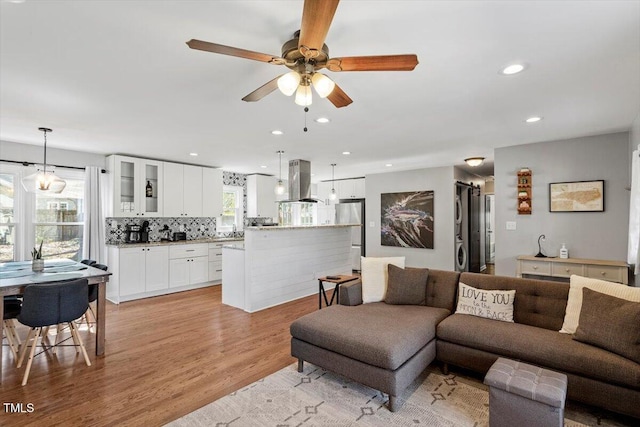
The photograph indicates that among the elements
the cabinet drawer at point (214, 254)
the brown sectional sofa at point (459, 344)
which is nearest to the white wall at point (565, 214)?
the brown sectional sofa at point (459, 344)

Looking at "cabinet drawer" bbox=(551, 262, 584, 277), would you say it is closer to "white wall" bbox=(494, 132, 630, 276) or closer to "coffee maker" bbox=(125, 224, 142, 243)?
"white wall" bbox=(494, 132, 630, 276)

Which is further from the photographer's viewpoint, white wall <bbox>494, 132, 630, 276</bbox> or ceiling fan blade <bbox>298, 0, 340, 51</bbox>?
white wall <bbox>494, 132, 630, 276</bbox>

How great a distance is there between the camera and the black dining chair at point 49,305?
2596 mm

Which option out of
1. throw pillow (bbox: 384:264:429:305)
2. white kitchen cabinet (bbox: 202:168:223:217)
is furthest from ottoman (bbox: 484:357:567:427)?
white kitchen cabinet (bbox: 202:168:223:217)

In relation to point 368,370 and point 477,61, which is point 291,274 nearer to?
point 368,370

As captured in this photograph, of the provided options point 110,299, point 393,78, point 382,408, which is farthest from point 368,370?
point 110,299

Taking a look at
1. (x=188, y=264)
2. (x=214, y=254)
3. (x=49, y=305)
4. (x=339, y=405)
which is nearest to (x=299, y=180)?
(x=214, y=254)

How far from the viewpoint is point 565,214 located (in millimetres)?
4305

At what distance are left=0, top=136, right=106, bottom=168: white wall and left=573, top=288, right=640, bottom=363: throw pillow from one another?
664cm

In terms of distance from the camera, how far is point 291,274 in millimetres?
5090

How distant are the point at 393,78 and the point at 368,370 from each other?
2188mm

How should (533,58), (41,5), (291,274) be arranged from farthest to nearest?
(291,274) < (533,58) < (41,5)

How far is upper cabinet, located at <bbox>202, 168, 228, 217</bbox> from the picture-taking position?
21.0 ft

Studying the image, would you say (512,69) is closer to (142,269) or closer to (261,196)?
(142,269)
